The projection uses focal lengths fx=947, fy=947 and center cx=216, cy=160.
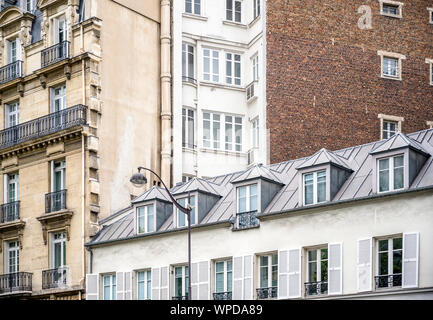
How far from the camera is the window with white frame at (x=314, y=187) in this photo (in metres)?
29.9

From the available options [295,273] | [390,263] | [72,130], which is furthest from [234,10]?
[390,263]

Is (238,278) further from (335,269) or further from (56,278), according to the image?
(56,278)

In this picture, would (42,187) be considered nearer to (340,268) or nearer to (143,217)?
(143,217)

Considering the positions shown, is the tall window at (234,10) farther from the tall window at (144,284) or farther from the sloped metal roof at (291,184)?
the tall window at (144,284)

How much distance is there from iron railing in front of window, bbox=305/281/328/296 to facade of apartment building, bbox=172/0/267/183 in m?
11.0

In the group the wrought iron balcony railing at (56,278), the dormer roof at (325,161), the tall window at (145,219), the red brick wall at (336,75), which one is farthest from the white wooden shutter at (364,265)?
the wrought iron balcony railing at (56,278)

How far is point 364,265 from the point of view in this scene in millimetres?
27953

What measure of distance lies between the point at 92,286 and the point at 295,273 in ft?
31.3

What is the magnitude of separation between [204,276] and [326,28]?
47.4 ft

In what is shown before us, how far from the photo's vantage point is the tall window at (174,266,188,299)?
3294 cm

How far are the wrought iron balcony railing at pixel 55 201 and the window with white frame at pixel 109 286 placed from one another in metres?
4.09

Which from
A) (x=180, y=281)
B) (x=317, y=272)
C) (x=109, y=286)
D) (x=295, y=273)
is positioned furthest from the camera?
(x=109, y=286)

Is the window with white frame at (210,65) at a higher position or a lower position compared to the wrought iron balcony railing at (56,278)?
higher
